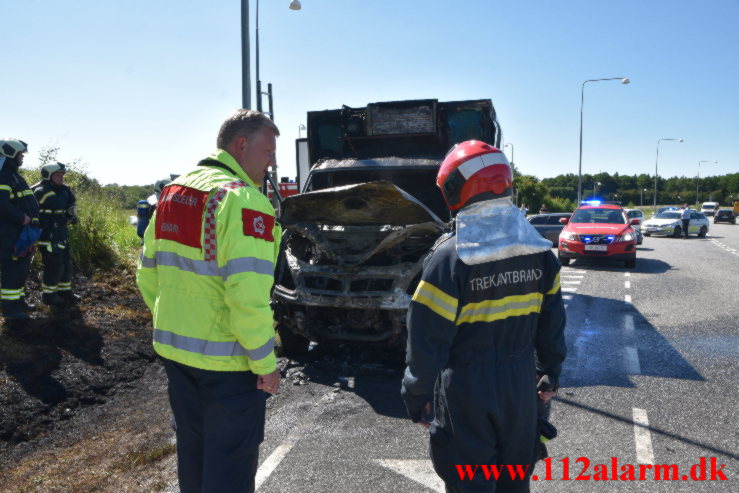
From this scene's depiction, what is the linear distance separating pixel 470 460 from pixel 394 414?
2.38 metres

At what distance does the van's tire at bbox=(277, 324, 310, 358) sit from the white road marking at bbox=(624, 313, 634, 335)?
4276mm

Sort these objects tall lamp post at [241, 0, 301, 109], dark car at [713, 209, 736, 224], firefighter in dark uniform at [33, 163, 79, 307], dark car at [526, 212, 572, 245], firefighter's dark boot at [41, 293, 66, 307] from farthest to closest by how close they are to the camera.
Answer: dark car at [713, 209, 736, 224] < dark car at [526, 212, 572, 245] < tall lamp post at [241, 0, 301, 109] < firefighter in dark uniform at [33, 163, 79, 307] < firefighter's dark boot at [41, 293, 66, 307]

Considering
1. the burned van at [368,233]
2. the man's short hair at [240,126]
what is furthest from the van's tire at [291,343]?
the man's short hair at [240,126]

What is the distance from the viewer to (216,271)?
2.24m

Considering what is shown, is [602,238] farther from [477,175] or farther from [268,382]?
[268,382]

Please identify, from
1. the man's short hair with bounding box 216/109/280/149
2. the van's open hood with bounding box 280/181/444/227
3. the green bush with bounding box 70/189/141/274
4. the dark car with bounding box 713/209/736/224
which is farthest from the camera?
the dark car with bounding box 713/209/736/224

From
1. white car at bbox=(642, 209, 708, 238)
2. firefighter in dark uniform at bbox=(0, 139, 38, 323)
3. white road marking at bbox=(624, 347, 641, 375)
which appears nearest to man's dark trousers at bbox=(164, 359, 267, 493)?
white road marking at bbox=(624, 347, 641, 375)

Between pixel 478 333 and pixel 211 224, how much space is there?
1.17 metres

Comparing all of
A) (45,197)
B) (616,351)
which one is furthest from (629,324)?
(45,197)

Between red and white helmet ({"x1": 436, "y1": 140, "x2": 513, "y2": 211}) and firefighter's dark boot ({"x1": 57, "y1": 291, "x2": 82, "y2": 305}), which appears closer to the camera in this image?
red and white helmet ({"x1": 436, "y1": 140, "x2": 513, "y2": 211})

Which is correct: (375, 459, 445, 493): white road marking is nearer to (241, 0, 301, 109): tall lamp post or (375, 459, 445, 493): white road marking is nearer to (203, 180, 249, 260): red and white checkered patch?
(203, 180, 249, 260): red and white checkered patch

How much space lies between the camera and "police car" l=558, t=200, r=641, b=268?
531 inches

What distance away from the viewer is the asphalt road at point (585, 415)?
3.39 metres

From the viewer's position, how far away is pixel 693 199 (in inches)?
4530
